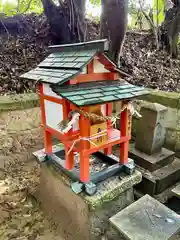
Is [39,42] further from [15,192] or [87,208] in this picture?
[87,208]

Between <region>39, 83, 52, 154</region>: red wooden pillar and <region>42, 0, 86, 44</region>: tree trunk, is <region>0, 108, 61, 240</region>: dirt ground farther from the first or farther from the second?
<region>42, 0, 86, 44</region>: tree trunk

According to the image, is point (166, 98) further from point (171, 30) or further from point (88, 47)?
point (171, 30)

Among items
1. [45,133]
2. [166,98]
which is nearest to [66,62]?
[45,133]

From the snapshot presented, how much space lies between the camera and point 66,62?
1.44 m

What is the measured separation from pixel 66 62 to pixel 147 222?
1.25m

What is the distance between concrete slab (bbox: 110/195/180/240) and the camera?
4.22 ft

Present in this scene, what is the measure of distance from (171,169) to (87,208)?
1.14 metres

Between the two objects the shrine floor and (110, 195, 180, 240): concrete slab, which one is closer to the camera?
(110, 195, 180, 240): concrete slab

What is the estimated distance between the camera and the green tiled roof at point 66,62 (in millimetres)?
1266

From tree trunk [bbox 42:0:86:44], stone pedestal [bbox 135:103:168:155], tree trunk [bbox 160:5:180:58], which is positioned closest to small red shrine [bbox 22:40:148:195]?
stone pedestal [bbox 135:103:168:155]

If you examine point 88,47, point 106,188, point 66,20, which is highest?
point 66,20

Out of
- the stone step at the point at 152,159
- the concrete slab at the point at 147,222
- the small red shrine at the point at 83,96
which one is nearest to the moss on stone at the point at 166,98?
the stone step at the point at 152,159

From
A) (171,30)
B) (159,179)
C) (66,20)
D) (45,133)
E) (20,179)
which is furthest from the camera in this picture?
(171,30)

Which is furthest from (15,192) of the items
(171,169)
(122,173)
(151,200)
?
(171,169)
